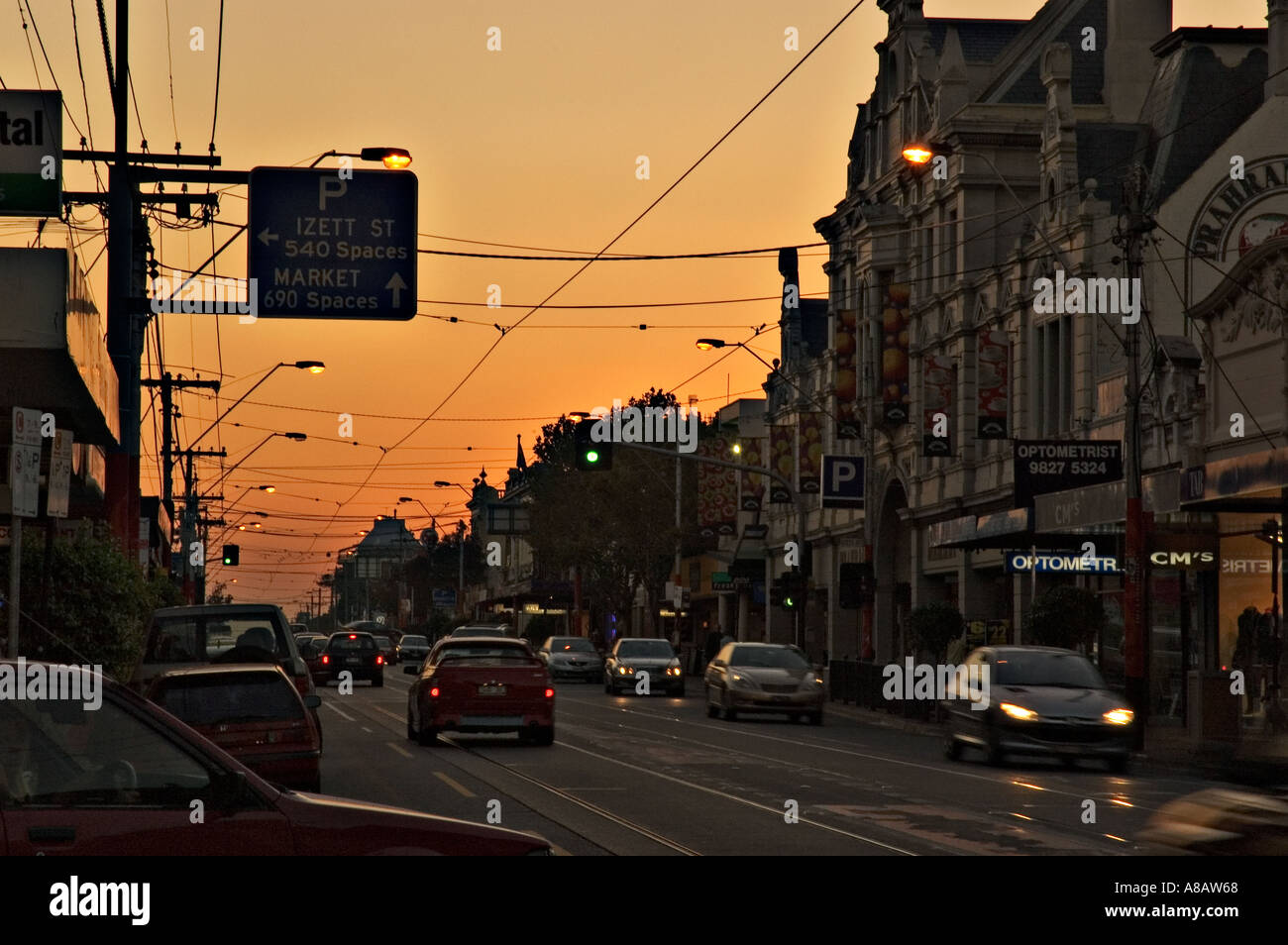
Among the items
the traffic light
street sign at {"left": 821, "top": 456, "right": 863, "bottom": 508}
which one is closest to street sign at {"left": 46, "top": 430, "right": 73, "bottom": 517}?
the traffic light

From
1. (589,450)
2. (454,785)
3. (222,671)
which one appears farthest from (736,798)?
(589,450)

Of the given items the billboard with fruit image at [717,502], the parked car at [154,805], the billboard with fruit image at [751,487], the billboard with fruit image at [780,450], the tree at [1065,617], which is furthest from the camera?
the billboard with fruit image at [751,487]

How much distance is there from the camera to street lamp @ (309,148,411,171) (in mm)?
20469

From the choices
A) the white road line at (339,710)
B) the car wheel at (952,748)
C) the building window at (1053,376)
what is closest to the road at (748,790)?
the car wheel at (952,748)

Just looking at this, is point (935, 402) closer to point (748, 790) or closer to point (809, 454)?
point (809, 454)

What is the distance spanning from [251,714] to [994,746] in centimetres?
1137

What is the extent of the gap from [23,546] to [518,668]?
23.2 ft

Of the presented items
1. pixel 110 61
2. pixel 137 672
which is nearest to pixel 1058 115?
pixel 110 61

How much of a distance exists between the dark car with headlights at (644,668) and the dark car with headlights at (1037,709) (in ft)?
81.4

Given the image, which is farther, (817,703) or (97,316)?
(817,703)

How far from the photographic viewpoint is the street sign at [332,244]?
20094 mm

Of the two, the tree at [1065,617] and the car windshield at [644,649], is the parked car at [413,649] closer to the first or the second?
the car windshield at [644,649]

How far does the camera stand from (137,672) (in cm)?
1952
